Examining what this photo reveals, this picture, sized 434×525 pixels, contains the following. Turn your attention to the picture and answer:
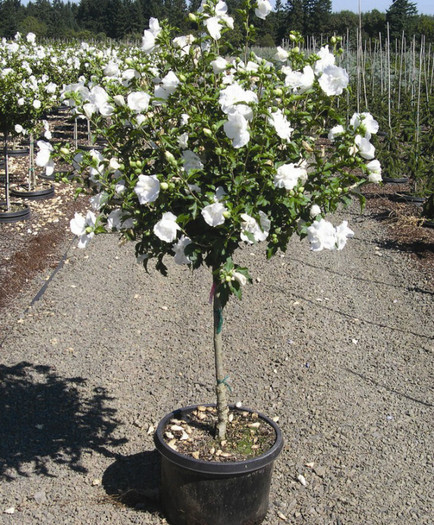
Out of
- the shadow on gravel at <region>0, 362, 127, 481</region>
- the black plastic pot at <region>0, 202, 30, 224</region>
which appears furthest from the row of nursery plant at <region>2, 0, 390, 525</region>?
the black plastic pot at <region>0, 202, 30, 224</region>

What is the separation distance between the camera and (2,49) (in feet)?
49.8

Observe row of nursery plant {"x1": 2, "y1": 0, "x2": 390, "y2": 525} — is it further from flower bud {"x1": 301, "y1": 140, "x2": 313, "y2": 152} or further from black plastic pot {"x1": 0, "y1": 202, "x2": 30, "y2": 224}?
black plastic pot {"x1": 0, "y1": 202, "x2": 30, "y2": 224}

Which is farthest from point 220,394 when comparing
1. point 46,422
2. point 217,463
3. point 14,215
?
point 14,215

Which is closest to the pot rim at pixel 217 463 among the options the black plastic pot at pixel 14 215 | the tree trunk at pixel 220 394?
the tree trunk at pixel 220 394

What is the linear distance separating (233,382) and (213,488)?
64.9 inches

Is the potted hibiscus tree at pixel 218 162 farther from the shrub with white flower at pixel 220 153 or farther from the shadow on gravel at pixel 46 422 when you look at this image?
the shadow on gravel at pixel 46 422

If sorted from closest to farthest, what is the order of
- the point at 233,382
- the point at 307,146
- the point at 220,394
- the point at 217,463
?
the point at 307,146
the point at 217,463
the point at 220,394
the point at 233,382

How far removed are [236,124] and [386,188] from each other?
8.37m

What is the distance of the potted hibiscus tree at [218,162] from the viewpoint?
2.56 m

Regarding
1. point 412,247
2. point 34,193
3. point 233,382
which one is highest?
point 34,193

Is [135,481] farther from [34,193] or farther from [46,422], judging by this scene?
[34,193]

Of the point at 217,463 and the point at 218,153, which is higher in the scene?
the point at 218,153

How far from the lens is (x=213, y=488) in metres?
3.14

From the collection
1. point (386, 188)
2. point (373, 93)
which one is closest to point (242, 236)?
point (386, 188)
